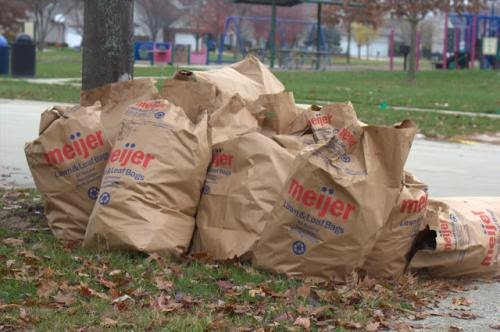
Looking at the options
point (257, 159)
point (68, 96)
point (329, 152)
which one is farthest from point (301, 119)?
point (68, 96)

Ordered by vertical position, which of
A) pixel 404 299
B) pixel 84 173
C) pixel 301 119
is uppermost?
pixel 301 119

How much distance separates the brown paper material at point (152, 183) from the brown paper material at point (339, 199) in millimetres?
672

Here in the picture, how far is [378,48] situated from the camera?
8975cm

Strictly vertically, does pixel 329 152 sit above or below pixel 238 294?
above

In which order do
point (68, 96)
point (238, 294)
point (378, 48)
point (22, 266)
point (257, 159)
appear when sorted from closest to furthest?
point (238, 294) → point (22, 266) → point (257, 159) → point (68, 96) → point (378, 48)

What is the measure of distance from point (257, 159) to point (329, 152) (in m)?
0.64

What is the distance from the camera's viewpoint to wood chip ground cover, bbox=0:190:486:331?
12.9 feet

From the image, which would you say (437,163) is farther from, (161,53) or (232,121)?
(161,53)

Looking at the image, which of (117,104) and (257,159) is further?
(117,104)

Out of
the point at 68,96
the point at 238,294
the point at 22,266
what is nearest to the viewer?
the point at 238,294

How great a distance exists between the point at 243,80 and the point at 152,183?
123cm

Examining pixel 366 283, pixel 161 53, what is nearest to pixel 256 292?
pixel 366 283

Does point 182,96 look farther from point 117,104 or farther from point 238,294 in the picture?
point 238,294

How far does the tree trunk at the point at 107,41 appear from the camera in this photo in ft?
21.0
